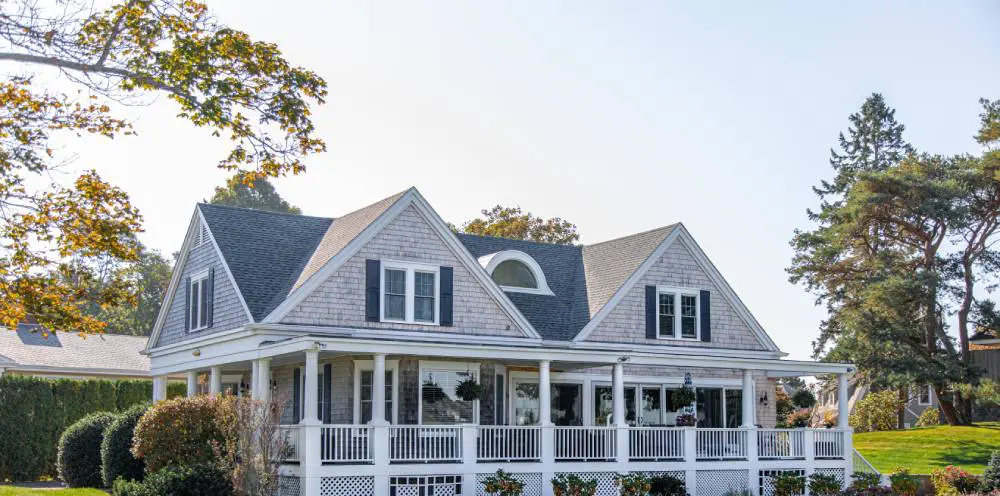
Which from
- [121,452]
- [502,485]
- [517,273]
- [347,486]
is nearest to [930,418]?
[517,273]

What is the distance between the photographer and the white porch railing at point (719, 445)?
84.2 ft

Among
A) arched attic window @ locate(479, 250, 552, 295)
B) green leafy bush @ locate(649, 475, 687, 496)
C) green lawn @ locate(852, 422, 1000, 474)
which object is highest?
arched attic window @ locate(479, 250, 552, 295)

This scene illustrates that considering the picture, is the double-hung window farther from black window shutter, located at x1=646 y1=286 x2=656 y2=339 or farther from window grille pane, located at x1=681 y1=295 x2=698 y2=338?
window grille pane, located at x1=681 y1=295 x2=698 y2=338

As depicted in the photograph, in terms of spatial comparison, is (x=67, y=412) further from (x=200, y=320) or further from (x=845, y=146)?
(x=845, y=146)

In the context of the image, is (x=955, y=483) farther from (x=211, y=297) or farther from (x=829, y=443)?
(x=211, y=297)

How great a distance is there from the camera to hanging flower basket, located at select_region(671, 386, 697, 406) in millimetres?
27234

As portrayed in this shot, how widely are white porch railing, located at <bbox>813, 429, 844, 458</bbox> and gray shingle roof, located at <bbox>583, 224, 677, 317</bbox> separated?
6097mm

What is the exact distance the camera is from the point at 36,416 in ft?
97.8

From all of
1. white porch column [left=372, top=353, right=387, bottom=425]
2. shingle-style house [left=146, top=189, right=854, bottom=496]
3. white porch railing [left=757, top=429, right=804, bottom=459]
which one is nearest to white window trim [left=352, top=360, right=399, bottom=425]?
shingle-style house [left=146, top=189, right=854, bottom=496]

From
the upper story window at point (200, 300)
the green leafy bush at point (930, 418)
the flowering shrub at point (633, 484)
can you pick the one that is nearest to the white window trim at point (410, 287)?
the upper story window at point (200, 300)

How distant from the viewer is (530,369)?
26.8m

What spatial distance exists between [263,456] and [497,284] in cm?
858

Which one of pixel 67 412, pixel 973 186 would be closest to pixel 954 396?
pixel 973 186

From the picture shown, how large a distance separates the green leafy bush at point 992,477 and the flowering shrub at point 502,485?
11171 millimetres
